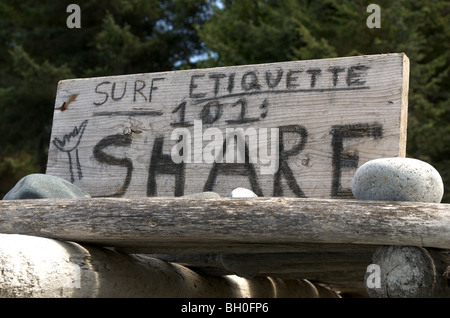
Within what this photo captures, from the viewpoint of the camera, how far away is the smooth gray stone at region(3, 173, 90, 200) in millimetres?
3025

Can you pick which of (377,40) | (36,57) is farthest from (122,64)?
(377,40)

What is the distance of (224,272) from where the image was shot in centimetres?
372

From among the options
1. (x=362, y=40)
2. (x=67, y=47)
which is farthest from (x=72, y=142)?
(x=67, y=47)

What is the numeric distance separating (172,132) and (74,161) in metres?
0.71

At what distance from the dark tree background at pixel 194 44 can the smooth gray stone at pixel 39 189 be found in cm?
797

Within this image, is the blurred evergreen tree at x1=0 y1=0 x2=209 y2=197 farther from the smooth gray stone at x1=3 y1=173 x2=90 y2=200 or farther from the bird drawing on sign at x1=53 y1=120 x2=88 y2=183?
the smooth gray stone at x1=3 y1=173 x2=90 y2=200

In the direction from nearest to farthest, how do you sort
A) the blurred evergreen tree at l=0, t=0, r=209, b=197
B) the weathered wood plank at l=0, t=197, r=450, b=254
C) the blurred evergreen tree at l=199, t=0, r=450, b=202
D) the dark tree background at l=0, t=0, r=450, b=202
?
the weathered wood plank at l=0, t=197, r=450, b=254, the blurred evergreen tree at l=199, t=0, r=450, b=202, the dark tree background at l=0, t=0, r=450, b=202, the blurred evergreen tree at l=0, t=0, r=209, b=197

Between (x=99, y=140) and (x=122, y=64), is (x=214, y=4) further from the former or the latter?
(x=99, y=140)

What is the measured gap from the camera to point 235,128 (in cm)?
343

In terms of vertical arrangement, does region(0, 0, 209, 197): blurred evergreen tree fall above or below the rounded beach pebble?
above

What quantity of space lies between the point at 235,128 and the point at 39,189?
43.7 inches

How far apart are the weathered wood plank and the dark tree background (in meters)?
8.54

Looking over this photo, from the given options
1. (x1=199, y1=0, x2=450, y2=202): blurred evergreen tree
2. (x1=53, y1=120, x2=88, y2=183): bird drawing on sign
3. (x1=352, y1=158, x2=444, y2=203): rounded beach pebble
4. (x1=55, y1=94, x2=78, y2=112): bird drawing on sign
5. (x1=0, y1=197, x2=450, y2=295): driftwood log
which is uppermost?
(x1=199, y1=0, x2=450, y2=202): blurred evergreen tree

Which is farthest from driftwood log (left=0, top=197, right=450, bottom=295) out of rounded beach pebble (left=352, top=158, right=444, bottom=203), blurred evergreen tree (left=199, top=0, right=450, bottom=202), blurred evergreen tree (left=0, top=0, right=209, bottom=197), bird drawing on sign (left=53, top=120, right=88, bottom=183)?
blurred evergreen tree (left=0, top=0, right=209, bottom=197)
